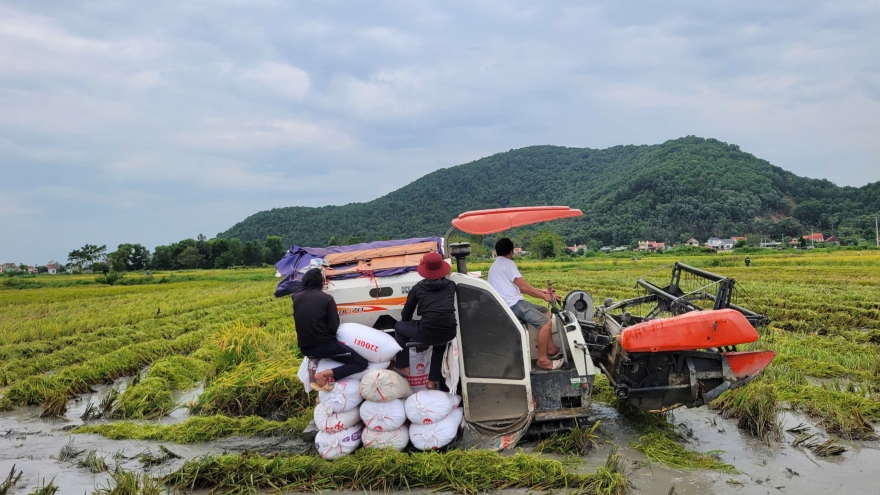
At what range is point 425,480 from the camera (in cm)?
468

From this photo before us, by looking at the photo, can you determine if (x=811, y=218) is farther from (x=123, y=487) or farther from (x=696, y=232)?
(x=123, y=487)

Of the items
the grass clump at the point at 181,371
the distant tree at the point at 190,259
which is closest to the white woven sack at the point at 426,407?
the grass clump at the point at 181,371

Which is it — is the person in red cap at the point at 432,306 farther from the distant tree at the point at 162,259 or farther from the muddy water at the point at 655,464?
the distant tree at the point at 162,259

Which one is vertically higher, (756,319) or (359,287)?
(359,287)

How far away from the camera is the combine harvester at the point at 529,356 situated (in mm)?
5324

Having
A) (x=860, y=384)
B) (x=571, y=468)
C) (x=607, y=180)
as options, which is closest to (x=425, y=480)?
(x=571, y=468)

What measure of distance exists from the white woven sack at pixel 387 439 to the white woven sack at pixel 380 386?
319 mm

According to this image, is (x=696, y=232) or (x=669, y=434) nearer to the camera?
(x=669, y=434)

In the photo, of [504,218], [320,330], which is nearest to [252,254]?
[320,330]

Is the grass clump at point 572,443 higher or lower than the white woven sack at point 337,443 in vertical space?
lower

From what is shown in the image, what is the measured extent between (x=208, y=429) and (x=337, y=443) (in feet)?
6.06

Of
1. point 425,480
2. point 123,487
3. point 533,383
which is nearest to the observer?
point 123,487

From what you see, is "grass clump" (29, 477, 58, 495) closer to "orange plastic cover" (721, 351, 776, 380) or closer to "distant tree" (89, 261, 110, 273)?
"orange plastic cover" (721, 351, 776, 380)

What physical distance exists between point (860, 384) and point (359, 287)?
6.33 metres
